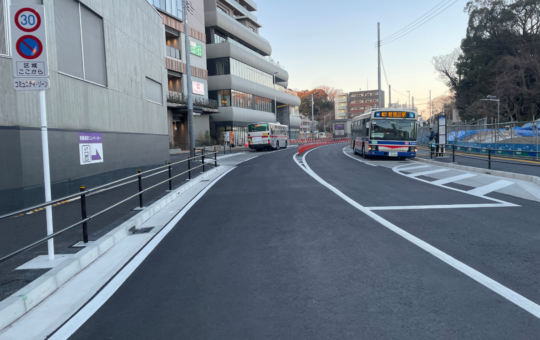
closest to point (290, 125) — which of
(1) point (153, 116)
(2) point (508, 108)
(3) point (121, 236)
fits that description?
(2) point (508, 108)

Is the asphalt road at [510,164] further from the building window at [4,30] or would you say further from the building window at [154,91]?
the building window at [4,30]

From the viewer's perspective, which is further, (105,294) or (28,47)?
(28,47)

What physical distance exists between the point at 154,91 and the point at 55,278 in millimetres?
17567

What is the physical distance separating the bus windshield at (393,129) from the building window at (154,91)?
12.8 meters

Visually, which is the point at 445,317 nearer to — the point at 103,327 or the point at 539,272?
the point at 539,272

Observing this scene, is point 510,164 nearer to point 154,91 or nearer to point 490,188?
point 490,188

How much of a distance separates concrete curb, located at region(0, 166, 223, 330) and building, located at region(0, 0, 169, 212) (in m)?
3.90

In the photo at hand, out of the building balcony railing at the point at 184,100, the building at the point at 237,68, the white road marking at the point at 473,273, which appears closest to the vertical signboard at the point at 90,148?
the white road marking at the point at 473,273

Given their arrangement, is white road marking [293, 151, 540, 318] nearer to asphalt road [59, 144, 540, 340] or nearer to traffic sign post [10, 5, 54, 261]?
asphalt road [59, 144, 540, 340]

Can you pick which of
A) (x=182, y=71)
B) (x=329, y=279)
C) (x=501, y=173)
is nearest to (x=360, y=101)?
(x=182, y=71)

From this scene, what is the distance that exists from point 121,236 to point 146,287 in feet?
8.60

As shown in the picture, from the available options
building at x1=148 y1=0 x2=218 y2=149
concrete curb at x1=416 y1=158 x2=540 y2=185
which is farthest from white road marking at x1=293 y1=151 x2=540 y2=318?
building at x1=148 y1=0 x2=218 y2=149

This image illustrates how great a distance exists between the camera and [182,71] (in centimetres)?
4538

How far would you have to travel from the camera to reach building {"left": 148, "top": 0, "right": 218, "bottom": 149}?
4225 cm
